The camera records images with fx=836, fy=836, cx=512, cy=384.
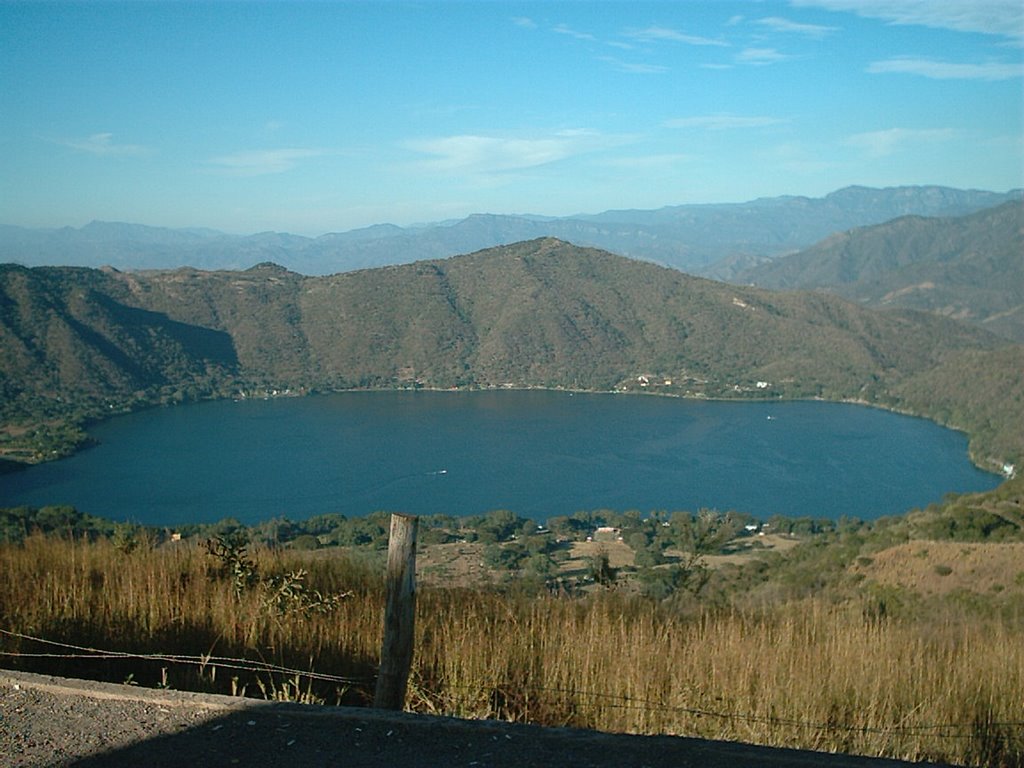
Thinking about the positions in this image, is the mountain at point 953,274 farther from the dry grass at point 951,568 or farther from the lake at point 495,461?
the dry grass at point 951,568

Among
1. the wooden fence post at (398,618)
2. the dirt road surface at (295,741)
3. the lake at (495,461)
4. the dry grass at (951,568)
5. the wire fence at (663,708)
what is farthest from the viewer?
the lake at (495,461)

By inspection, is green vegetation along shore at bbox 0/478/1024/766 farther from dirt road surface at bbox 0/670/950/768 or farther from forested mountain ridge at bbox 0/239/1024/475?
forested mountain ridge at bbox 0/239/1024/475

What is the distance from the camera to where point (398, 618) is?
3.12 metres

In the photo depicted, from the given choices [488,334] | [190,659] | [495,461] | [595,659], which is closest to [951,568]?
[595,659]

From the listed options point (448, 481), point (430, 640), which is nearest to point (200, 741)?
point (430, 640)

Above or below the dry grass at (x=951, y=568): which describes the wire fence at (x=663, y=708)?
above

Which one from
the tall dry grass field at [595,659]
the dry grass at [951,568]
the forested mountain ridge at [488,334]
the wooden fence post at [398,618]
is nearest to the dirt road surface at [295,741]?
the wooden fence post at [398,618]

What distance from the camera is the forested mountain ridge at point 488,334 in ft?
192

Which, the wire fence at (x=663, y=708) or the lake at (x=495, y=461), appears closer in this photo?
the wire fence at (x=663, y=708)

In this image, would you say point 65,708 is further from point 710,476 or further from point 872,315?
point 872,315

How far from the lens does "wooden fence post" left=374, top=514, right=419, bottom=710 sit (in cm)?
310

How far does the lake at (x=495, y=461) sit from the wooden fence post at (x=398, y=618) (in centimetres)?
2730

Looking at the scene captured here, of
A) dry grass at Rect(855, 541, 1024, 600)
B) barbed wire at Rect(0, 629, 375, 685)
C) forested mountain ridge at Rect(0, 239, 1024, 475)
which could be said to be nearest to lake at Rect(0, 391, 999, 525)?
forested mountain ridge at Rect(0, 239, 1024, 475)

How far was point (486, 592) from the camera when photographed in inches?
200
